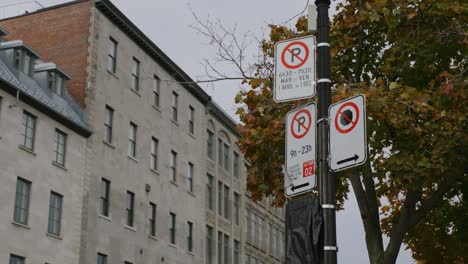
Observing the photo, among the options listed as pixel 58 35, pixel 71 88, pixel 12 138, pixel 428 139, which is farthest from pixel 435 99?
pixel 58 35

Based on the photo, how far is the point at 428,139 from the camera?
16.8 meters

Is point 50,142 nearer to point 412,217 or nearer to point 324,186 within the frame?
point 412,217

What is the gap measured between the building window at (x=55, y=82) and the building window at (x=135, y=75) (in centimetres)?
609

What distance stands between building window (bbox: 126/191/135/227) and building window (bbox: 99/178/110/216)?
2.21 meters

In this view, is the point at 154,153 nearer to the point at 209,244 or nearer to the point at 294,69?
the point at 209,244

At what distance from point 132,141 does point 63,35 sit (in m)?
6.56

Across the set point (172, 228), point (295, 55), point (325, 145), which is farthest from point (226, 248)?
point (325, 145)

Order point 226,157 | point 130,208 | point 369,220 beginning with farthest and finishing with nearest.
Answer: point 226,157 → point 130,208 → point 369,220

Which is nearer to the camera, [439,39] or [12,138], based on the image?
[439,39]

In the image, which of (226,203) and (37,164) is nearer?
(37,164)

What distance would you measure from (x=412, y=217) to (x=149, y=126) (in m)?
26.9

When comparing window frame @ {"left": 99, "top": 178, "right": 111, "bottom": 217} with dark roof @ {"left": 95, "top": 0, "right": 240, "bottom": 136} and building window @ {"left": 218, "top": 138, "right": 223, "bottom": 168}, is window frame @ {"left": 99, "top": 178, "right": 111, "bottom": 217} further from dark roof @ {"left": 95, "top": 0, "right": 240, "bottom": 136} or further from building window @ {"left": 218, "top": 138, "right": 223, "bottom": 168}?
building window @ {"left": 218, "top": 138, "right": 223, "bottom": 168}

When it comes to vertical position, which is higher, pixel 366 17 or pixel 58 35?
pixel 58 35

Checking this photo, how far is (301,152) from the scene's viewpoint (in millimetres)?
8766
